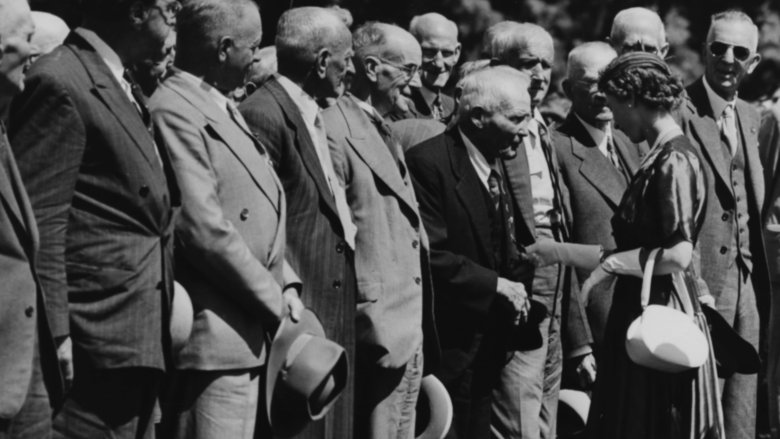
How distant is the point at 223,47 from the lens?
6.61 metres

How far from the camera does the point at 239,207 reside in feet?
21.3

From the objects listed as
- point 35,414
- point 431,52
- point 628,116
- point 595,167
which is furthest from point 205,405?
point 431,52

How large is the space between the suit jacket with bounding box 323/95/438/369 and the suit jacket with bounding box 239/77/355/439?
0.96 ft

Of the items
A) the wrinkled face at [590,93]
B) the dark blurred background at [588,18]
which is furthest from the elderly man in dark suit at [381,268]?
the dark blurred background at [588,18]

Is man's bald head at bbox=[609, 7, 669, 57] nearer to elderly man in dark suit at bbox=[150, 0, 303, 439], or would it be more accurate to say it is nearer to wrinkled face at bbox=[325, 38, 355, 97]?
wrinkled face at bbox=[325, 38, 355, 97]

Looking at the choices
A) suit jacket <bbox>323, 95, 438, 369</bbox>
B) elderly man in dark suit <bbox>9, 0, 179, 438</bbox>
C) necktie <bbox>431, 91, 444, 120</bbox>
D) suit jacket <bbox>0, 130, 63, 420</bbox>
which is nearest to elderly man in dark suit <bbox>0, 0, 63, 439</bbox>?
suit jacket <bbox>0, 130, 63, 420</bbox>

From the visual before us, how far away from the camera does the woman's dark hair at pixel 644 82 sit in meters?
7.90

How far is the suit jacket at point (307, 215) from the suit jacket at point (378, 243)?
11.5 inches

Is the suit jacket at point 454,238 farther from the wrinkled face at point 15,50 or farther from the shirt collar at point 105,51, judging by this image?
the wrinkled face at point 15,50

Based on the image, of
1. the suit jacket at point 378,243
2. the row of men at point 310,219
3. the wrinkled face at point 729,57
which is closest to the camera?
the row of men at point 310,219

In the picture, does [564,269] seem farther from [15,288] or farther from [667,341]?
[15,288]

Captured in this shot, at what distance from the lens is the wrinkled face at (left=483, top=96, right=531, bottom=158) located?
803cm

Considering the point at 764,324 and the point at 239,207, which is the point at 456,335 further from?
the point at 764,324

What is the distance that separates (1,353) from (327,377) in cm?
170
